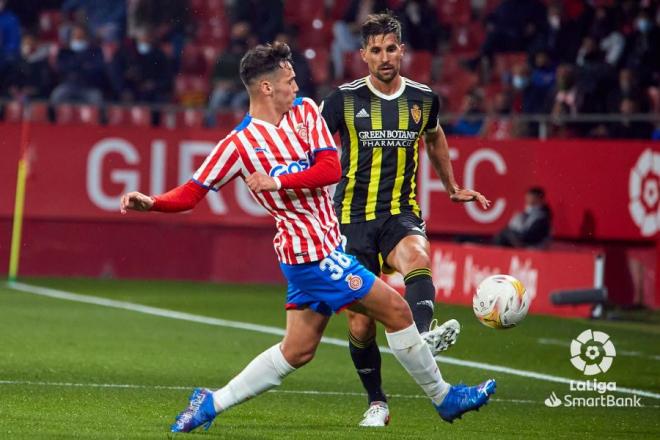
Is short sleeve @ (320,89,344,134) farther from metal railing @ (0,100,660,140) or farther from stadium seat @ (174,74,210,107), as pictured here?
stadium seat @ (174,74,210,107)

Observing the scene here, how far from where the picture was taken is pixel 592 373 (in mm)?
11016

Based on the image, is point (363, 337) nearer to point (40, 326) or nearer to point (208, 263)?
point (40, 326)

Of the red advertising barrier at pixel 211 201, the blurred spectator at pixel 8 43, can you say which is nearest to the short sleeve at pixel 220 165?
the red advertising barrier at pixel 211 201

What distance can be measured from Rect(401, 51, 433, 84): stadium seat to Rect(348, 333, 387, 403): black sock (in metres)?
13.1

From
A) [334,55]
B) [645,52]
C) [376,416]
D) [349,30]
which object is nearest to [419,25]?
[349,30]

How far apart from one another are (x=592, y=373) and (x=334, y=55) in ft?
35.2

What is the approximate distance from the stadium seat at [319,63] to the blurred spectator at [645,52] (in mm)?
4350

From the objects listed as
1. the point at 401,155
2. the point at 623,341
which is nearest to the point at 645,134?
the point at 623,341

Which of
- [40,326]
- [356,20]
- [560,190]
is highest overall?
[356,20]

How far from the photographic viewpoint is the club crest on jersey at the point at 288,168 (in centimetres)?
702

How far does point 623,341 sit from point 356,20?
369 inches

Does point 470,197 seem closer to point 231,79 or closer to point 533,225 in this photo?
point 533,225

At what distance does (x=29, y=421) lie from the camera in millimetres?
7668

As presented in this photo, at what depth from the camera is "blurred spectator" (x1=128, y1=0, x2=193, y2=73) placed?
20.9 m
